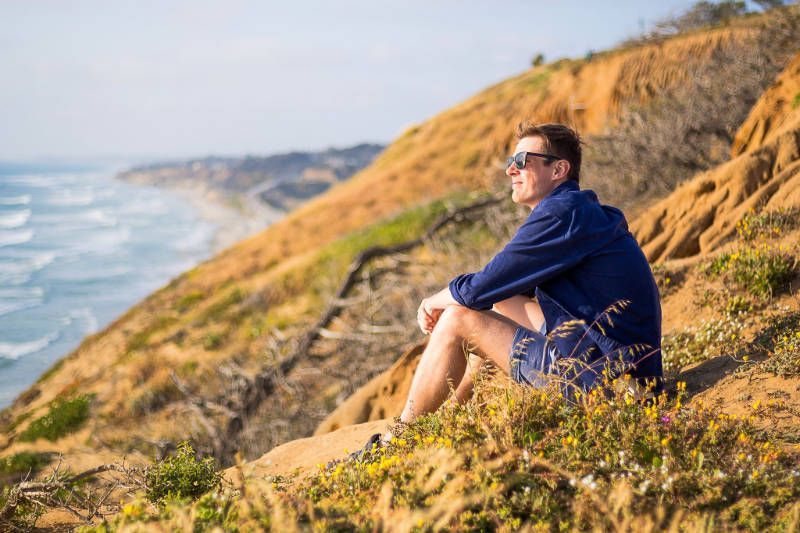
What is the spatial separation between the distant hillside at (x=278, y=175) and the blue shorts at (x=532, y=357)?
66.2 meters

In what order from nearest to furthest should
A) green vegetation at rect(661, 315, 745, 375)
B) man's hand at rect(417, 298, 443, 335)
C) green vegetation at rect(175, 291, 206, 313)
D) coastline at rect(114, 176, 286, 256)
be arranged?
man's hand at rect(417, 298, 443, 335), green vegetation at rect(661, 315, 745, 375), green vegetation at rect(175, 291, 206, 313), coastline at rect(114, 176, 286, 256)

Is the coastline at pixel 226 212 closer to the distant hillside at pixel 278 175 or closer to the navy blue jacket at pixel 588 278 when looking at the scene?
the distant hillside at pixel 278 175

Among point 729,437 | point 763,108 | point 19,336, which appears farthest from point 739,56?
point 19,336

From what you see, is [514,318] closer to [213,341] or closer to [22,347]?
[213,341]

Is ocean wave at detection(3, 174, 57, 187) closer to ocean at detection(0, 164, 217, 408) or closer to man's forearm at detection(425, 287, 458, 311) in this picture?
ocean at detection(0, 164, 217, 408)

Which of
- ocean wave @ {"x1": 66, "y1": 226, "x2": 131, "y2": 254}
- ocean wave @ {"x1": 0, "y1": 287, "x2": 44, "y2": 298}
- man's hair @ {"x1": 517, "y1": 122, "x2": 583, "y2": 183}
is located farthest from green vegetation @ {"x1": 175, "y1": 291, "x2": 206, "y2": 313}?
man's hair @ {"x1": 517, "y1": 122, "x2": 583, "y2": 183}

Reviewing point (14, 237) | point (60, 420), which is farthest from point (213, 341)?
point (14, 237)

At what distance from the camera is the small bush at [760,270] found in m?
4.73

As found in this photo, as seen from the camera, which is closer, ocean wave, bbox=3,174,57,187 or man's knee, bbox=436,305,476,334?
man's knee, bbox=436,305,476,334

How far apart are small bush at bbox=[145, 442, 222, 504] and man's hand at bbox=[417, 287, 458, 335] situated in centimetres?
149

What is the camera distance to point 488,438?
2969mm

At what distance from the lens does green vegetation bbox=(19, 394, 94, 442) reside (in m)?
11.9

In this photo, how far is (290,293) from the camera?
1888cm

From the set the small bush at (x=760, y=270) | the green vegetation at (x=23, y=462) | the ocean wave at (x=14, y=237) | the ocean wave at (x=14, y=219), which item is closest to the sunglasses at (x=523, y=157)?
the small bush at (x=760, y=270)
